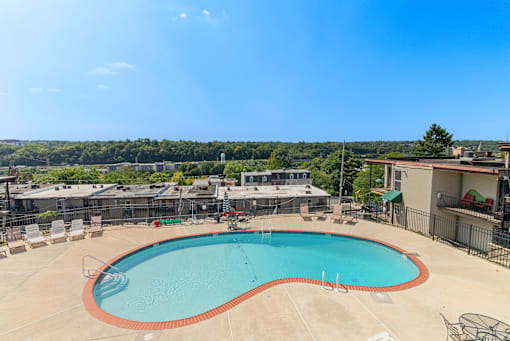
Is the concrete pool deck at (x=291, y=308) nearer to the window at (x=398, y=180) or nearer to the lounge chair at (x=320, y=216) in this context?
the window at (x=398, y=180)

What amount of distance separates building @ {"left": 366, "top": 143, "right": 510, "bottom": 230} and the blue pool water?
3495 mm

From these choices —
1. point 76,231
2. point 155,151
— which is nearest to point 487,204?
point 76,231

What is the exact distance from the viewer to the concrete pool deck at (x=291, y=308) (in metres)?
5.04

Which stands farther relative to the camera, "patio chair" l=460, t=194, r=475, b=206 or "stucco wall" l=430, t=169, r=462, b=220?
"stucco wall" l=430, t=169, r=462, b=220

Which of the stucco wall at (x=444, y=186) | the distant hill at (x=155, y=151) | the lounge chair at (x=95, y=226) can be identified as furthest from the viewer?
the distant hill at (x=155, y=151)

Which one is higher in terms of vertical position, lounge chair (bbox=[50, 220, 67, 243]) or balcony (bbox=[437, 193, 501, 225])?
balcony (bbox=[437, 193, 501, 225])

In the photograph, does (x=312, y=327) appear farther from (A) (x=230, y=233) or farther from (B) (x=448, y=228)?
(B) (x=448, y=228)

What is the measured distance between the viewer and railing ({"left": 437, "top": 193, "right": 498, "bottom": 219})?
9.80 metres

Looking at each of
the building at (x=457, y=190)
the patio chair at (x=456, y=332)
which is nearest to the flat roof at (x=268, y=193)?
the building at (x=457, y=190)

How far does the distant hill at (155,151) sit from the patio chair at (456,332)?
93.2 m

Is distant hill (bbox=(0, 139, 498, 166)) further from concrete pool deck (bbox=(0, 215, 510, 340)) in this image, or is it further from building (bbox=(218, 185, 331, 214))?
concrete pool deck (bbox=(0, 215, 510, 340))

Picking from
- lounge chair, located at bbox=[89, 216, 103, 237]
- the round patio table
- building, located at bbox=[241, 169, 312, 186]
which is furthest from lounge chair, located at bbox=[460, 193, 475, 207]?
building, located at bbox=[241, 169, 312, 186]

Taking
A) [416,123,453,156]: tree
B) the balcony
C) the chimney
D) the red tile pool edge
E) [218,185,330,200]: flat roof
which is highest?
[416,123,453,156]: tree

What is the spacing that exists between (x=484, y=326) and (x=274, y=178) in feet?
112
